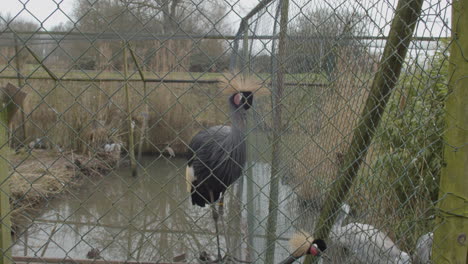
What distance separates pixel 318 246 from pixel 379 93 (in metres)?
0.74

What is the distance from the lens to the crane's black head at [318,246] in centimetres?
168

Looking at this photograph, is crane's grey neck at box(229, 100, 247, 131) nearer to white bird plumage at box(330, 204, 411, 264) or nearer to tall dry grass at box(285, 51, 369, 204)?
tall dry grass at box(285, 51, 369, 204)

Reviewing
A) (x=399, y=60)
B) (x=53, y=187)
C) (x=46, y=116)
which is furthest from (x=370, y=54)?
(x=46, y=116)

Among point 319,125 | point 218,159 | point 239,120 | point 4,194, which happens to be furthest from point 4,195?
point 218,159

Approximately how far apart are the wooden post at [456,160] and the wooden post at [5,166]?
142 cm

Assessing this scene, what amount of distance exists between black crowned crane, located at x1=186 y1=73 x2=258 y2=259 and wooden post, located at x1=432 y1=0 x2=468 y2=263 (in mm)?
1026

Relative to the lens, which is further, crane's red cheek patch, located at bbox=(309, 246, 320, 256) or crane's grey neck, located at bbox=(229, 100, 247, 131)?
crane's grey neck, located at bbox=(229, 100, 247, 131)

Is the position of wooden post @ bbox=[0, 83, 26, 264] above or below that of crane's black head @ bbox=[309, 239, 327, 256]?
above

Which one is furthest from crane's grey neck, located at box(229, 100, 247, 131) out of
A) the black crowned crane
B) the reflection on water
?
the reflection on water

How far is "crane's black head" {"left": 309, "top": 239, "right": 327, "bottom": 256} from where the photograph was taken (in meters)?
1.68

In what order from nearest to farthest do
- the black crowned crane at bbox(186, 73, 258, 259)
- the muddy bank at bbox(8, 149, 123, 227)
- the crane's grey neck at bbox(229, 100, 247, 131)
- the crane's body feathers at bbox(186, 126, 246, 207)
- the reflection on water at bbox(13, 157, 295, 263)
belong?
1. the black crowned crane at bbox(186, 73, 258, 259)
2. the crane's grey neck at bbox(229, 100, 247, 131)
3. the crane's body feathers at bbox(186, 126, 246, 207)
4. the reflection on water at bbox(13, 157, 295, 263)
5. the muddy bank at bbox(8, 149, 123, 227)

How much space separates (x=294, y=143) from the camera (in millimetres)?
2141

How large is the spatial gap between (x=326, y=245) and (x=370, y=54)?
88 cm

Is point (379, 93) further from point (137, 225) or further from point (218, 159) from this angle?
point (137, 225)
